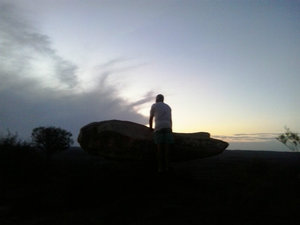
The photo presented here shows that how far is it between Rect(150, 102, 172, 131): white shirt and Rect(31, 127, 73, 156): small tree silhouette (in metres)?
16.4

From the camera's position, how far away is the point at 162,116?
9.78 meters

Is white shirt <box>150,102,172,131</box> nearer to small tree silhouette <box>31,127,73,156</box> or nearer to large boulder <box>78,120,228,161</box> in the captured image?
large boulder <box>78,120,228,161</box>

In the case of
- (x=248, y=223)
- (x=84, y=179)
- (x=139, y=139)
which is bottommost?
(x=248, y=223)

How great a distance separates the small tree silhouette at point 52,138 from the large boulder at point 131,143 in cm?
1343

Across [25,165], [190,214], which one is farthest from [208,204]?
[25,165]

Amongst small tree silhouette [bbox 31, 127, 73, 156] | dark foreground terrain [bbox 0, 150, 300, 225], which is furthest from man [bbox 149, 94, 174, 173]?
small tree silhouette [bbox 31, 127, 73, 156]

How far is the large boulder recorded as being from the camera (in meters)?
11.2

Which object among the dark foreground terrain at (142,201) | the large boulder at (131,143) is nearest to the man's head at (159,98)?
the large boulder at (131,143)

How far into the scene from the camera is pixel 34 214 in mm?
6844

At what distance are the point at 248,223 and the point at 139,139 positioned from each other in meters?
6.29

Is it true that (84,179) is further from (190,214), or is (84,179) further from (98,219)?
(190,214)

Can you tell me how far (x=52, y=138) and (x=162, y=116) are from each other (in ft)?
61.6

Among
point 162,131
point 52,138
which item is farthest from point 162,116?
point 52,138

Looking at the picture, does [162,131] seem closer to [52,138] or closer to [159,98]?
[159,98]
